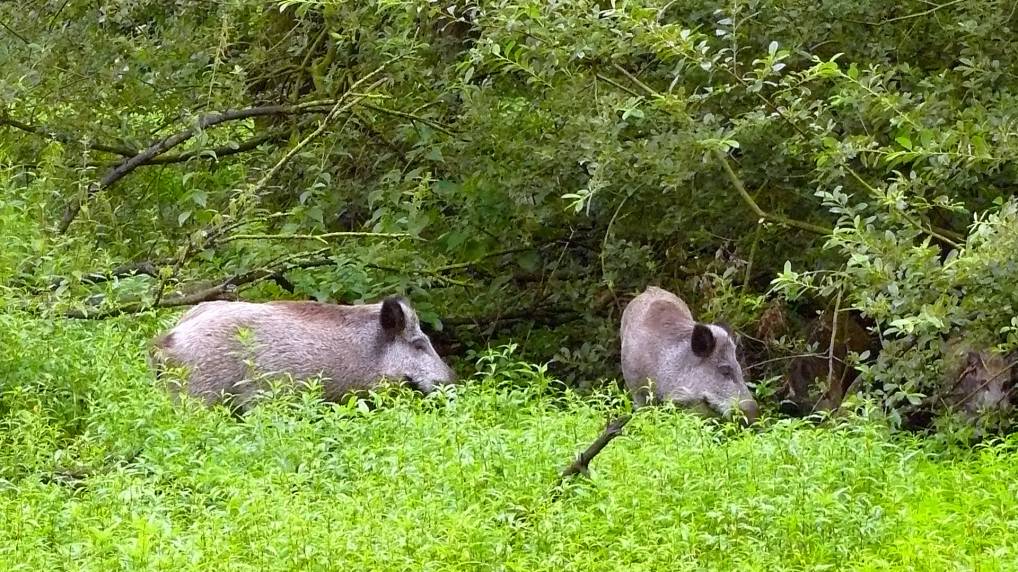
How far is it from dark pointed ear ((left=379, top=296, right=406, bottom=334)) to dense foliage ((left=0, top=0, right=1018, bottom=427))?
0.84m

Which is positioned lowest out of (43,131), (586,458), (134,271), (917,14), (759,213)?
(134,271)

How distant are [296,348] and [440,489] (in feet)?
11.3

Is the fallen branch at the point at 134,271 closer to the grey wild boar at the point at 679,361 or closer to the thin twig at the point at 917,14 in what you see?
the grey wild boar at the point at 679,361

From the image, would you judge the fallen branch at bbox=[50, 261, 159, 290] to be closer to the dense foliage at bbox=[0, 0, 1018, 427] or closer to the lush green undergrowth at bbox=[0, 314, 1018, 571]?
the dense foliage at bbox=[0, 0, 1018, 427]

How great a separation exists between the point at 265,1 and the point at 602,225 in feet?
11.0

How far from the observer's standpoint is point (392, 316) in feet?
35.3

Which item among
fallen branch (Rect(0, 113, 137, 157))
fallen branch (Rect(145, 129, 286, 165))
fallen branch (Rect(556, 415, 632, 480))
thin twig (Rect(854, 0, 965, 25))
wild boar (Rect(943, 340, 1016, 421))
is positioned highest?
thin twig (Rect(854, 0, 965, 25))

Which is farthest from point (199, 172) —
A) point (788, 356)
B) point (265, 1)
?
point (788, 356)

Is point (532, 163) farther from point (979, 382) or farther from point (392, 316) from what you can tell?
point (979, 382)

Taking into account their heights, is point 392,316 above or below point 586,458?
below

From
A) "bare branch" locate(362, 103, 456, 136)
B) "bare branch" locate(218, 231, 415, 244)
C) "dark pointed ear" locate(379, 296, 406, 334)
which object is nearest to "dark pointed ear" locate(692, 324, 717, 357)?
"dark pointed ear" locate(379, 296, 406, 334)

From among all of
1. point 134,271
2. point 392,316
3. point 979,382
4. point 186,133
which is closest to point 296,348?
point 392,316

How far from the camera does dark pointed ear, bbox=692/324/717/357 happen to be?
10859 mm

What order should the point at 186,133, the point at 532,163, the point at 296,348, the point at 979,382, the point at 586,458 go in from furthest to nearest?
the point at 186,133, the point at 532,163, the point at 296,348, the point at 979,382, the point at 586,458
